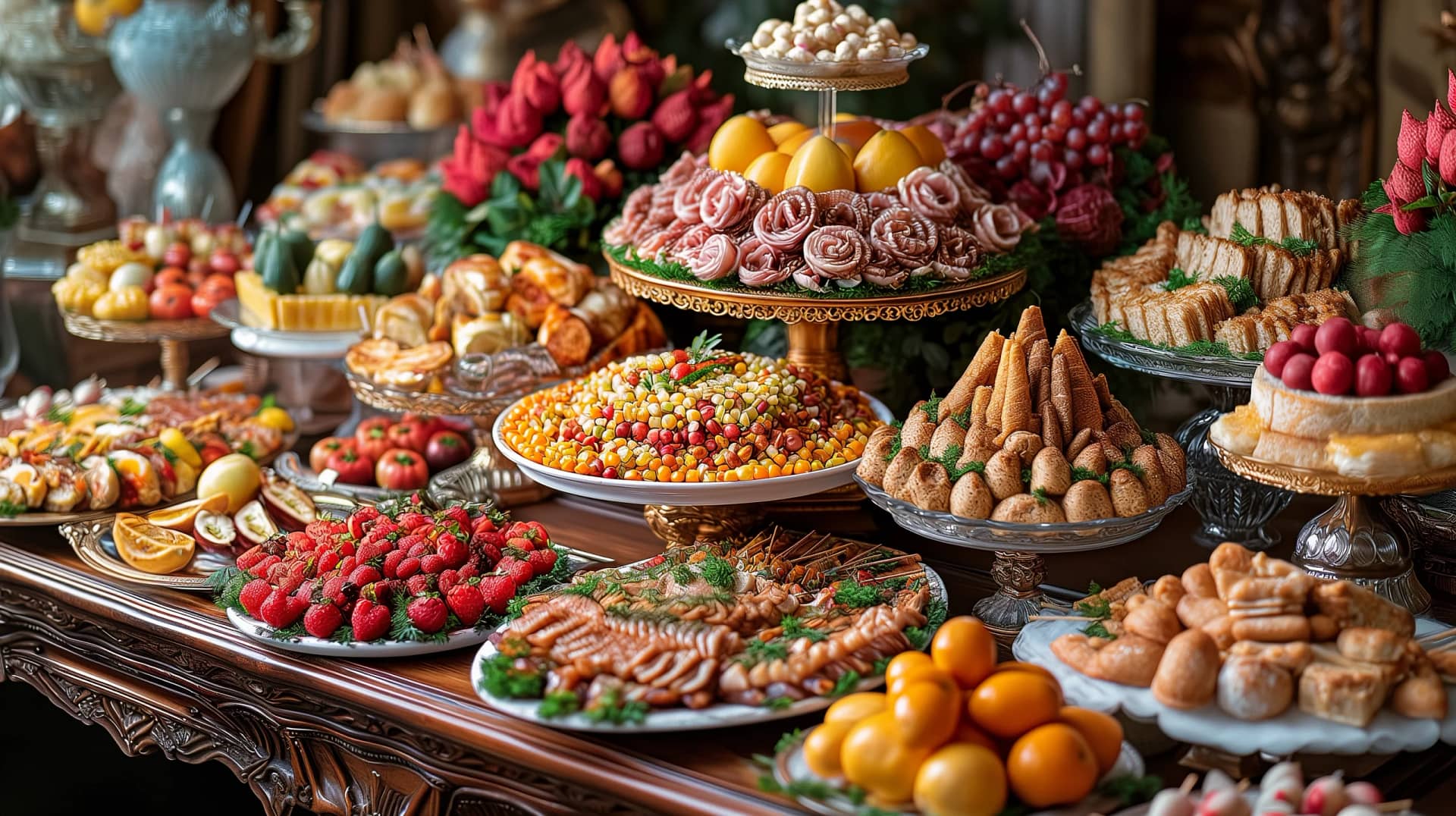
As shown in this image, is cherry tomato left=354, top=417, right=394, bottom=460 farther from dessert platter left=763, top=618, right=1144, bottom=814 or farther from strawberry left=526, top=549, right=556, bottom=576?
dessert platter left=763, top=618, right=1144, bottom=814

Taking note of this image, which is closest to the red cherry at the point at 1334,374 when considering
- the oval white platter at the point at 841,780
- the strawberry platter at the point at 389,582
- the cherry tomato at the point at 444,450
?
the oval white platter at the point at 841,780

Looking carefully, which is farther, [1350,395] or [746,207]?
[746,207]

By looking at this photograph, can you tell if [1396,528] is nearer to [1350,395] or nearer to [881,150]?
[1350,395]

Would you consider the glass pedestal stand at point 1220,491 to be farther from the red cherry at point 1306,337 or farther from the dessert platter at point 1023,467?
the red cherry at point 1306,337

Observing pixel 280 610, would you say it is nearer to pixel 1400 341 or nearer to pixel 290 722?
pixel 290 722

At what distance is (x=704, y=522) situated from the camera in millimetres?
2043

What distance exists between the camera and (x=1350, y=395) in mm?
1568

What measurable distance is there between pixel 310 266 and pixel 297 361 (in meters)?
0.27

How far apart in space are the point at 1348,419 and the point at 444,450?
143 cm

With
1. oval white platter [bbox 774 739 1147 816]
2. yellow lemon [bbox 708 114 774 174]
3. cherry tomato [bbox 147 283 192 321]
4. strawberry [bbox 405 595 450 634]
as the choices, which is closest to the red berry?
oval white platter [bbox 774 739 1147 816]

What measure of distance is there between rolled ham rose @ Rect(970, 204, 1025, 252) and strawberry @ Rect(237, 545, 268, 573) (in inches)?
41.6

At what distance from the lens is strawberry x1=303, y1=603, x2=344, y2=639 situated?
1.72 m

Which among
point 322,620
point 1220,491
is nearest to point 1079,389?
point 1220,491

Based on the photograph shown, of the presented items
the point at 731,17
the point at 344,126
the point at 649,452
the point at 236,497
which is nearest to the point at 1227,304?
the point at 649,452
